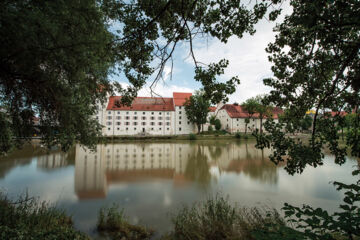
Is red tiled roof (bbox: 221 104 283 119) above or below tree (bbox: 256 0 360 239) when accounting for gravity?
above

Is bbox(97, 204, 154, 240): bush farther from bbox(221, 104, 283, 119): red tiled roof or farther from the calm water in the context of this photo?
bbox(221, 104, 283, 119): red tiled roof

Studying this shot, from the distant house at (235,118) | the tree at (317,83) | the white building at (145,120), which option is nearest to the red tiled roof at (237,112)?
the distant house at (235,118)

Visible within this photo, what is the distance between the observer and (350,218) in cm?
191

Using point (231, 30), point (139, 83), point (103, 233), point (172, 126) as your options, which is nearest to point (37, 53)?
point (139, 83)

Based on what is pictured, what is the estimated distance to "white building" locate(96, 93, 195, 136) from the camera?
4516cm

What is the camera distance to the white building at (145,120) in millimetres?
45156

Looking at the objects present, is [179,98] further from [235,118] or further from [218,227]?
[218,227]

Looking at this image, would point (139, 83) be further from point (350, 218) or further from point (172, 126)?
point (172, 126)

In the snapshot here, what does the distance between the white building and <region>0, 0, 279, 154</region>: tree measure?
41.8 metres

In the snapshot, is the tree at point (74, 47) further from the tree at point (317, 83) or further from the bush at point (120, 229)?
the bush at point (120, 229)

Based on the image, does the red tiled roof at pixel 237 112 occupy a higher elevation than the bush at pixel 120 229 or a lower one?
higher

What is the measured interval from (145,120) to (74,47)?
45.7m

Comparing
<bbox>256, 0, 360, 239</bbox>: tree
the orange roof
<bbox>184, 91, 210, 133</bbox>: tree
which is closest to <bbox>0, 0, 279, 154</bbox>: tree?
<bbox>256, 0, 360, 239</bbox>: tree

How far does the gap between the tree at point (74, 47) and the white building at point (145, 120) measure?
41823 millimetres
